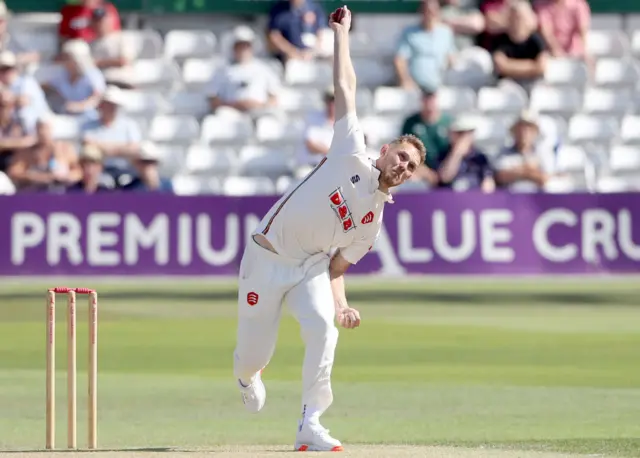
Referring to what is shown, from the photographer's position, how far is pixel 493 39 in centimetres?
1717

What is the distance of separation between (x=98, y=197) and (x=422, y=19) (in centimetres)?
438

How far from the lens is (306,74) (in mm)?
16953

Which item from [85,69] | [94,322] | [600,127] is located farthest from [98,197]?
[94,322]

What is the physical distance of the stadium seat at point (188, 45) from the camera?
1719cm

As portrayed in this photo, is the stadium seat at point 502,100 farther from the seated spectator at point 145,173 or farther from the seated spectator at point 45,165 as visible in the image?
the seated spectator at point 45,165

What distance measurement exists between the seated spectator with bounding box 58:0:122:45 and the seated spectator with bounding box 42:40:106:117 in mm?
218

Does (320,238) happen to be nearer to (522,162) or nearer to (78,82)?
(522,162)

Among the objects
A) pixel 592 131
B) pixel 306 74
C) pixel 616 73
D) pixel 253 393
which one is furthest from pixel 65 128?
pixel 253 393

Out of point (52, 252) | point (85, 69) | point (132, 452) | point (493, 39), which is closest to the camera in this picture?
point (132, 452)

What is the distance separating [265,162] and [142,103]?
153 centimetres

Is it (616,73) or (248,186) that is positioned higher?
(616,73)

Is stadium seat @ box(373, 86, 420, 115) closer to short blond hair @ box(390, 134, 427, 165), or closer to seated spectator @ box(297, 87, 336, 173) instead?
seated spectator @ box(297, 87, 336, 173)

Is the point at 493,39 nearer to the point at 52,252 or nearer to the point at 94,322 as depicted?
the point at 52,252

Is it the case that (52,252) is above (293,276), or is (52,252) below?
below
